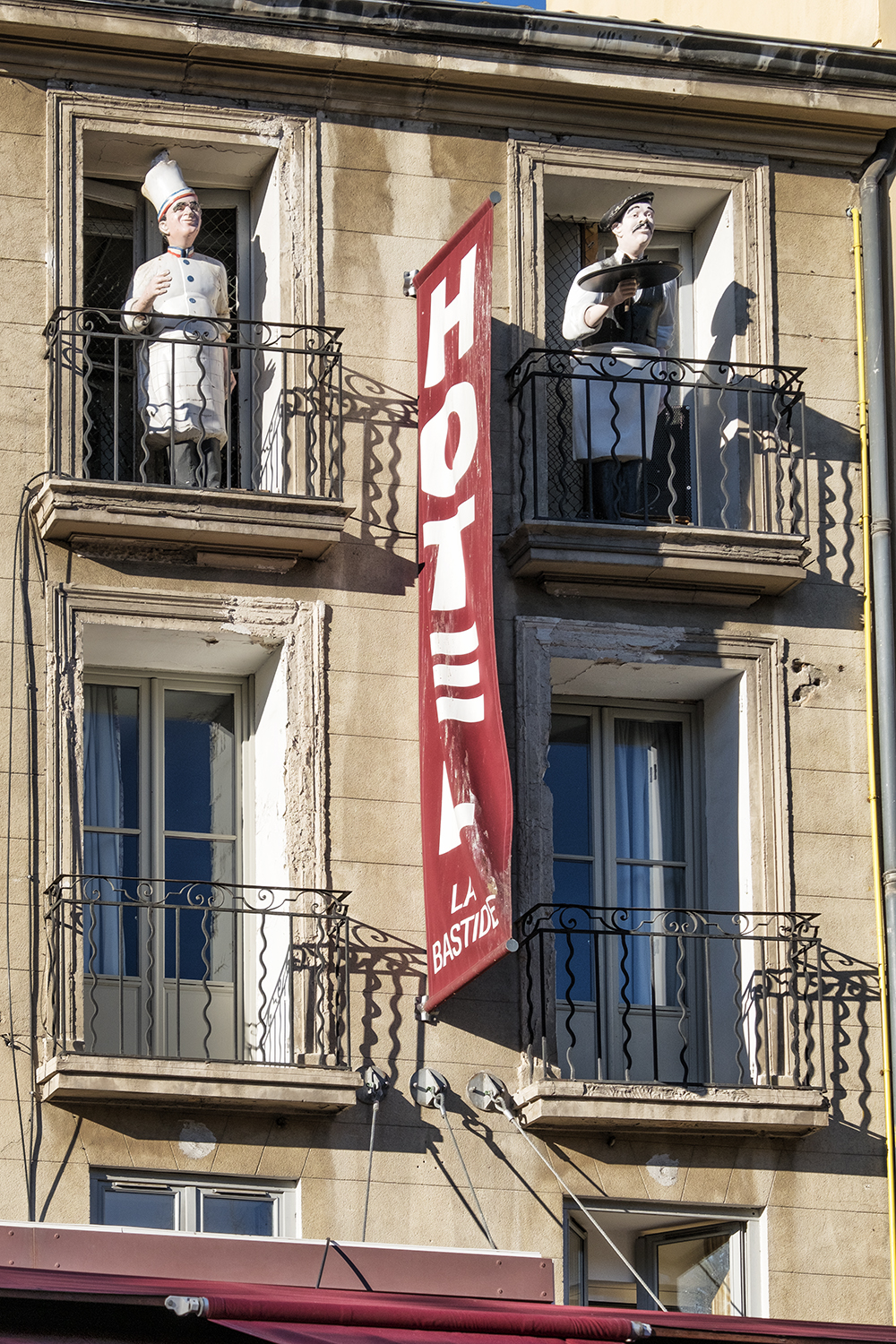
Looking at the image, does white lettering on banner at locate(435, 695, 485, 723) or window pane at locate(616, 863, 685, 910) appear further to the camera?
window pane at locate(616, 863, 685, 910)

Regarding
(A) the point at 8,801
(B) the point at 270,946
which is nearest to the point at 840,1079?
(B) the point at 270,946

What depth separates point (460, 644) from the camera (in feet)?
46.0

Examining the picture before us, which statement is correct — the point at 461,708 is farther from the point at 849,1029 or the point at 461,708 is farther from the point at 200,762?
the point at 849,1029

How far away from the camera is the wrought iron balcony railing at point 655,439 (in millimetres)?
15383

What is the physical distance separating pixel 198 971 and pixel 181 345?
3350 mm

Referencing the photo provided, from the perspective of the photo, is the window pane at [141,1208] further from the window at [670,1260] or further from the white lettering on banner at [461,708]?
the white lettering on banner at [461,708]

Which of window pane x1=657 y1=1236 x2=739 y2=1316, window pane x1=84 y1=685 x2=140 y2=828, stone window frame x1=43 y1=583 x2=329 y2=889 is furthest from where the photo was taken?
window pane x1=84 y1=685 x2=140 y2=828

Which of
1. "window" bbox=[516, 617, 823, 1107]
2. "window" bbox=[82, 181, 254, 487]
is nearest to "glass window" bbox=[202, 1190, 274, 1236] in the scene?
"window" bbox=[516, 617, 823, 1107]

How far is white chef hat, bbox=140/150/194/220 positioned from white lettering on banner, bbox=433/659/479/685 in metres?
3.08

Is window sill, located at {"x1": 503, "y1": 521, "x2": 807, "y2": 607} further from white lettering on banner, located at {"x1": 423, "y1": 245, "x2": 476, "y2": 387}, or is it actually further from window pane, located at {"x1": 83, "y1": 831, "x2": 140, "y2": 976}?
window pane, located at {"x1": 83, "y1": 831, "x2": 140, "y2": 976}

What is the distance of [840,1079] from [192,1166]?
134 inches

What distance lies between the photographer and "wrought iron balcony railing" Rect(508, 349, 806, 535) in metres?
15.4

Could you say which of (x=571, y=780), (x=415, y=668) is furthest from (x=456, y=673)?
(x=571, y=780)

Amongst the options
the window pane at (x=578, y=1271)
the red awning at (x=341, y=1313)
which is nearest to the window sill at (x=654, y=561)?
the window pane at (x=578, y=1271)
